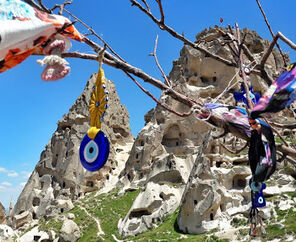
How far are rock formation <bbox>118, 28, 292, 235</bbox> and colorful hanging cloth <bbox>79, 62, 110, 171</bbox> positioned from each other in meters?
11.0

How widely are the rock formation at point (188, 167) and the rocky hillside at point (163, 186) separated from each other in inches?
3.2

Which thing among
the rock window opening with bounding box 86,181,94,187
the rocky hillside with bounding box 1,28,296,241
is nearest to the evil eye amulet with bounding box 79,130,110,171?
the rocky hillside with bounding box 1,28,296,241

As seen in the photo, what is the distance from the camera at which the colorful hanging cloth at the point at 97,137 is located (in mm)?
3801

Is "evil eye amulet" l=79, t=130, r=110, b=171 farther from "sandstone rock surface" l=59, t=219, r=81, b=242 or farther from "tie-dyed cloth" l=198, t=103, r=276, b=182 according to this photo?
"sandstone rock surface" l=59, t=219, r=81, b=242

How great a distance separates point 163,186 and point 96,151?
25880 millimetres

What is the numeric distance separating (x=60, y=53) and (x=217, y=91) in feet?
125

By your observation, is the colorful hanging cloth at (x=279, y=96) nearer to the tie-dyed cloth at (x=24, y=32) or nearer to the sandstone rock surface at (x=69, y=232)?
the tie-dyed cloth at (x=24, y=32)

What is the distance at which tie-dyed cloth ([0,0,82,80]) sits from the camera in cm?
279

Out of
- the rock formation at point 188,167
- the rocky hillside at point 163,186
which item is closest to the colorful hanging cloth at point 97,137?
the rocky hillside at point 163,186

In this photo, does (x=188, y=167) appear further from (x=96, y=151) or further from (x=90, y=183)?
(x=96, y=151)

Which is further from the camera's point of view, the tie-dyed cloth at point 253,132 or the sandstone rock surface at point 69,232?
the sandstone rock surface at point 69,232

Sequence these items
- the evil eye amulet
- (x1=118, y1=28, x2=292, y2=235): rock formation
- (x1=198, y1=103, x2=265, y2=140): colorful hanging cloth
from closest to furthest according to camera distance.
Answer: (x1=198, y1=103, x2=265, y2=140): colorful hanging cloth, the evil eye amulet, (x1=118, y1=28, x2=292, y2=235): rock formation

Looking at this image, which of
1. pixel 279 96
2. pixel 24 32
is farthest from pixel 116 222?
pixel 24 32

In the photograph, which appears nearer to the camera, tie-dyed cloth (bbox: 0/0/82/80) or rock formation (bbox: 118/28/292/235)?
tie-dyed cloth (bbox: 0/0/82/80)
